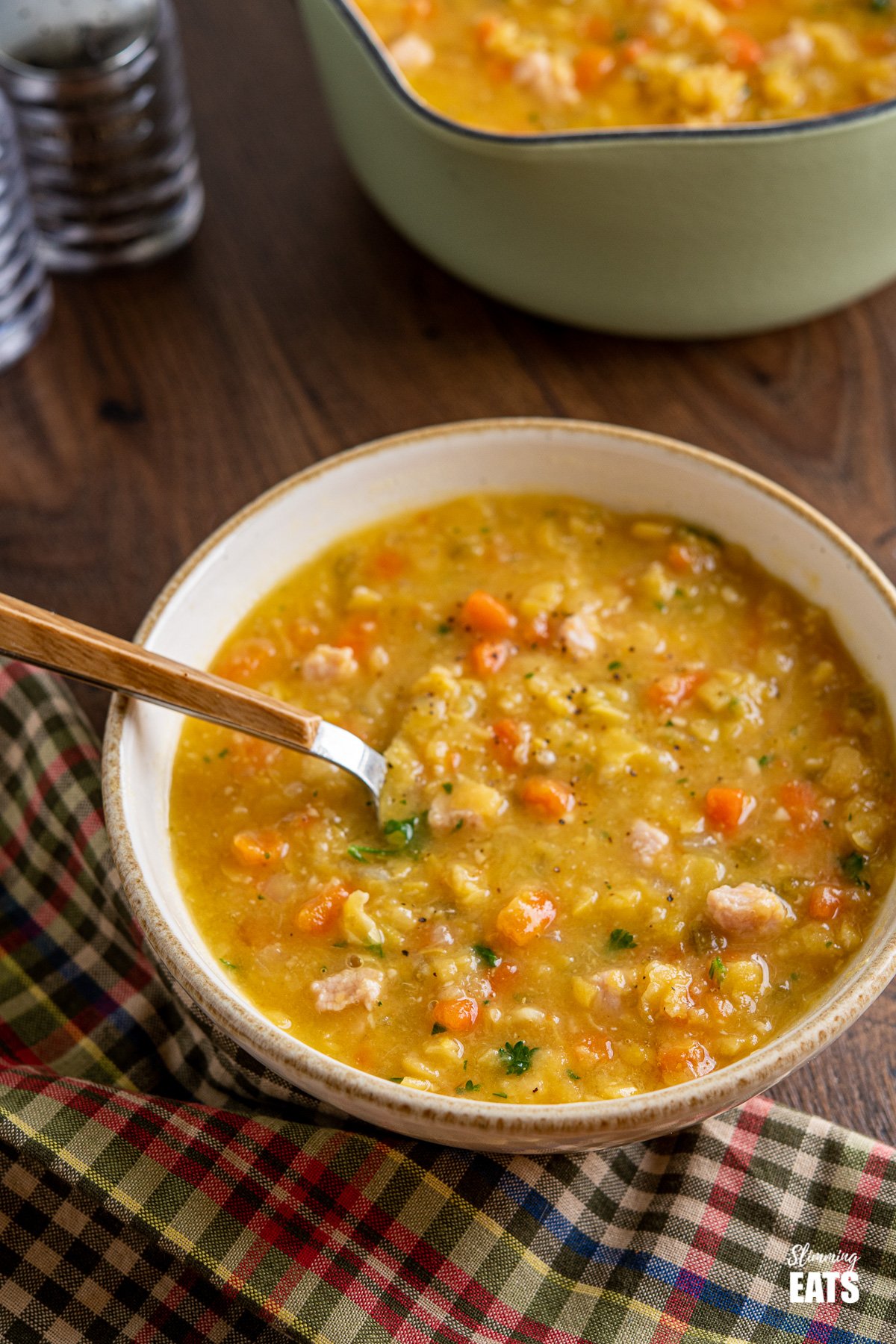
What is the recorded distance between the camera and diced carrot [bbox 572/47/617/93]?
372 centimetres

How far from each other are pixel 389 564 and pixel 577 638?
1.53 feet

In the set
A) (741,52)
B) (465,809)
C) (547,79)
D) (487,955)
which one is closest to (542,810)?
(465,809)

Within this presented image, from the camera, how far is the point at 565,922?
2.42 meters

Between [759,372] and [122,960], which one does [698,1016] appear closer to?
[122,960]

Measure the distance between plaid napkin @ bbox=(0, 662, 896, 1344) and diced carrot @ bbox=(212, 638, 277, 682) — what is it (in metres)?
0.68

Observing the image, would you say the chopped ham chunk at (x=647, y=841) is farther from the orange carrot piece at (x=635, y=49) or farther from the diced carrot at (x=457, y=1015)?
the orange carrot piece at (x=635, y=49)

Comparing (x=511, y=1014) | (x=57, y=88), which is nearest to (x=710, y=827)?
(x=511, y=1014)

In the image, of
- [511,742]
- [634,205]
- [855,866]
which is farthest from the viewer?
[634,205]

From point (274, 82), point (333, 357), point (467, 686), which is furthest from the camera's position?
point (274, 82)

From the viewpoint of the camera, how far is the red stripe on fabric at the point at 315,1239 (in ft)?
7.40

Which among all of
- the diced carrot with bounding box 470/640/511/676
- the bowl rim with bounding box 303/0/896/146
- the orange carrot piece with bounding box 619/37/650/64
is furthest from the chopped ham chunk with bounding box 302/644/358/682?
the orange carrot piece with bounding box 619/37/650/64

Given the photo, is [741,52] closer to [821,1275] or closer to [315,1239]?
[821,1275]

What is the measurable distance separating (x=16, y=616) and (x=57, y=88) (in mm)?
2116

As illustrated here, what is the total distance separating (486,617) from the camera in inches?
112
